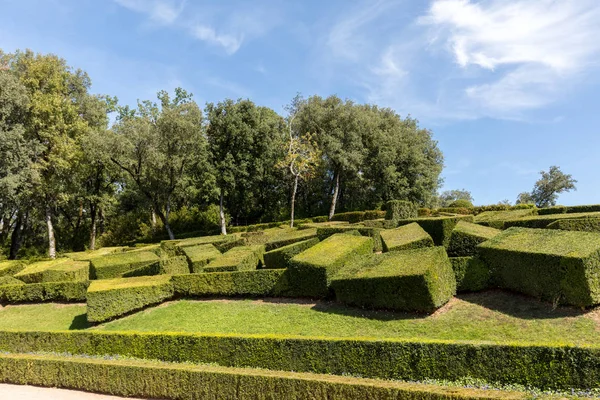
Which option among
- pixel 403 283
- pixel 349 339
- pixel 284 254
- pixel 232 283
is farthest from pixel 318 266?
pixel 349 339

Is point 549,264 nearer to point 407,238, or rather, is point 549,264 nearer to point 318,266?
point 407,238

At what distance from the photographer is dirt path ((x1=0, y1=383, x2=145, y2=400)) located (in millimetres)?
9852

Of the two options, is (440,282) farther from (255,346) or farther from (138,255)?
(138,255)

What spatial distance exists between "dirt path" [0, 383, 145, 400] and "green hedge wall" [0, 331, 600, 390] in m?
0.50

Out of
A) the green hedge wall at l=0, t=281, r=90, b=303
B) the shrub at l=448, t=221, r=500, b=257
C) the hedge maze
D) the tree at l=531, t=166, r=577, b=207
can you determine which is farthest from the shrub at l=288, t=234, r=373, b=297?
the tree at l=531, t=166, r=577, b=207

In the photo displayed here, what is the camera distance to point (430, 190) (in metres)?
45.2

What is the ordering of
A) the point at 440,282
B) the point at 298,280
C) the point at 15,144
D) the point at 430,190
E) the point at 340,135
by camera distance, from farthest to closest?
the point at 430,190, the point at 340,135, the point at 15,144, the point at 298,280, the point at 440,282

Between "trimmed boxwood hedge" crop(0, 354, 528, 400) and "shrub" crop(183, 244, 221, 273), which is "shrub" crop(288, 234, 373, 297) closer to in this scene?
"trimmed boxwood hedge" crop(0, 354, 528, 400)

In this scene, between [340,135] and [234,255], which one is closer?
[234,255]

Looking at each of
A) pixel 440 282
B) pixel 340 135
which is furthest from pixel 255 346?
pixel 340 135

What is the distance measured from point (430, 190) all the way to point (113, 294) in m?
38.2

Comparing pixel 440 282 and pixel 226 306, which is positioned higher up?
pixel 440 282

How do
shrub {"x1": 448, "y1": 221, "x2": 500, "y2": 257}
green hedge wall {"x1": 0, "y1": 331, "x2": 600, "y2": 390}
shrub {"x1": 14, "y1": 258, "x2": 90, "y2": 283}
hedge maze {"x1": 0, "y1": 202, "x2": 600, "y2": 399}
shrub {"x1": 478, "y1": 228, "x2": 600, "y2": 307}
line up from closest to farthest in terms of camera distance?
green hedge wall {"x1": 0, "y1": 331, "x2": 600, "y2": 390} < hedge maze {"x1": 0, "y1": 202, "x2": 600, "y2": 399} < shrub {"x1": 478, "y1": 228, "x2": 600, "y2": 307} < shrub {"x1": 448, "y1": 221, "x2": 500, "y2": 257} < shrub {"x1": 14, "y1": 258, "x2": 90, "y2": 283}

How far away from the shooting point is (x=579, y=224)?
43.6 feet
